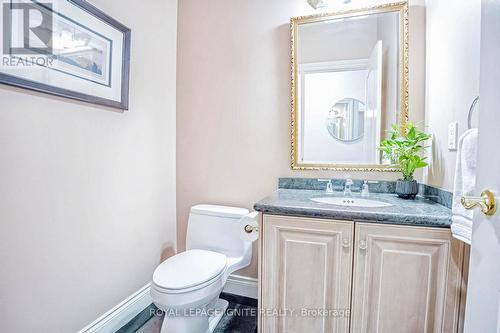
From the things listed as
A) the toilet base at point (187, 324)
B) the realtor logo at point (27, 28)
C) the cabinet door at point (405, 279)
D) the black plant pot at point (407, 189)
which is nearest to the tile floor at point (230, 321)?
the toilet base at point (187, 324)

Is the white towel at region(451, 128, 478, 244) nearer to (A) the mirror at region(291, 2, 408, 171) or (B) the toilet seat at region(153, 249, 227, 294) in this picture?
(A) the mirror at region(291, 2, 408, 171)

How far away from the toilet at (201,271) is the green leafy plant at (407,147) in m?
1.00

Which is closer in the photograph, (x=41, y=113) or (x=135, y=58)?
(x=41, y=113)

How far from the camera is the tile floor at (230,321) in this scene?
157 centimetres

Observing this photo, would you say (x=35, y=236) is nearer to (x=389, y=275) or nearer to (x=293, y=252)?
(x=293, y=252)

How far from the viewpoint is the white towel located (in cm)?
87

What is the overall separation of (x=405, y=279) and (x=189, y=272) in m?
1.03

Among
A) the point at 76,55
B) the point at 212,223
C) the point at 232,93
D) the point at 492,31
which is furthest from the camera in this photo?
the point at 232,93

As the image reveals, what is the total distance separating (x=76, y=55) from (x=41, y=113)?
34cm

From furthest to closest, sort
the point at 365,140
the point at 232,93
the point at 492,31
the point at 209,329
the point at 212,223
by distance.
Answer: the point at 232,93, the point at 212,223, the point at 365,140, the point at 209,329, the point at 492,31

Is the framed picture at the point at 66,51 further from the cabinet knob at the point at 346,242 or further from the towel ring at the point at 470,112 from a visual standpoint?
the towel ring at the point at 470,112

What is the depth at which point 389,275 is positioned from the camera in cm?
112

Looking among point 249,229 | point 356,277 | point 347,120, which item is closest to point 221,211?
point 249,229

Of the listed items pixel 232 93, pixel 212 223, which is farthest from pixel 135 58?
pixel 212 223
